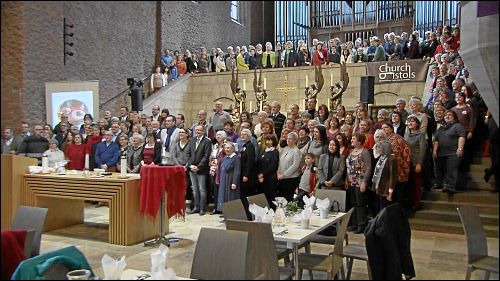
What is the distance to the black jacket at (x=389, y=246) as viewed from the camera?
104 inches

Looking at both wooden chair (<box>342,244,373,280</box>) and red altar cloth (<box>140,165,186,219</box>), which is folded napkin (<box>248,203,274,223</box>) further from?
red altar cloth (<box>140,165,186,219</box>)

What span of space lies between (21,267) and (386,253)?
1814 millimetres

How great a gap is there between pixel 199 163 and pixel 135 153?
37.7 inches

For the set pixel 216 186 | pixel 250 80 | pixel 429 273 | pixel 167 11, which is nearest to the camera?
pixel 167 11

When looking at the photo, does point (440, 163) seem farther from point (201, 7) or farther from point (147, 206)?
point (201, 7)

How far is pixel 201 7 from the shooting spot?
1510 mm

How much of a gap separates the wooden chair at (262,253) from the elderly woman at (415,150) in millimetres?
2737

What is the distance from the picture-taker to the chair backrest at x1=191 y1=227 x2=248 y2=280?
2.66m

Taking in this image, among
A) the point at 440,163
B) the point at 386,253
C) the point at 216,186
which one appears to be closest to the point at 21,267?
the point at 386,253

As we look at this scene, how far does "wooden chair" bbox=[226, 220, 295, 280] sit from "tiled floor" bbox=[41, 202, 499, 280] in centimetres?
48

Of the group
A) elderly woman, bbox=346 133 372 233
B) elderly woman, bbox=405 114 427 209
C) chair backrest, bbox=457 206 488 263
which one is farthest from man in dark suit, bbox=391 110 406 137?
chair backrest, bbox=457 206 488 263

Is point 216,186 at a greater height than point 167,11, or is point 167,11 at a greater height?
point 167,11

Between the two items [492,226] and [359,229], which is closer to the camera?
[492,226]

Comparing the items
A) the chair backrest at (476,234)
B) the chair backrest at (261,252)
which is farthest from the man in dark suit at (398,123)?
the chair backrest at (476,234)
